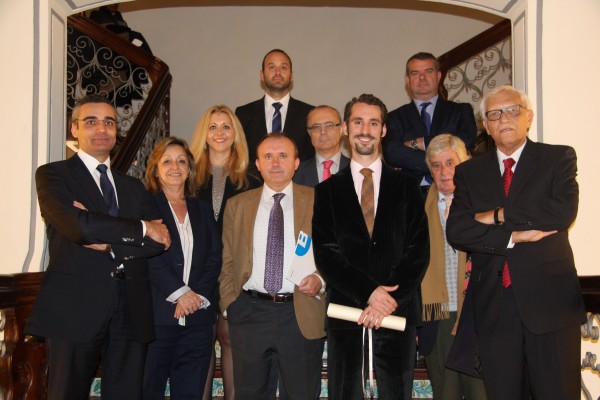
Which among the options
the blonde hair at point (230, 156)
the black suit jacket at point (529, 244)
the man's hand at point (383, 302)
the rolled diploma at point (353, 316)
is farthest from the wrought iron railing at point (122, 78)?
the black suit jacket at point (529, 244)

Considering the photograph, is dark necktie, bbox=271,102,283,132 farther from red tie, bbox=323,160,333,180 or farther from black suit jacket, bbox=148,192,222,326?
black suit jacket, bbox=148,192,222,326

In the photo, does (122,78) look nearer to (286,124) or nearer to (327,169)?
(286,124)

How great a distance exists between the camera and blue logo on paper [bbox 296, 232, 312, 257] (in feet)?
11.8

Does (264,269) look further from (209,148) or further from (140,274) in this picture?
(209,148)

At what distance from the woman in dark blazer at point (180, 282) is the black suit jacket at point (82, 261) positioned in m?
0.33

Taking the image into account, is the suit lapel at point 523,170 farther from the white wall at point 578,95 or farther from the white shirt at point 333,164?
the white shirt at point 333,164

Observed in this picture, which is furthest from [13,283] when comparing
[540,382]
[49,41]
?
[540,382]

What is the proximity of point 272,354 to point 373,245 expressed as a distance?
2.73ft

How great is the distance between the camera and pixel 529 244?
3.11m

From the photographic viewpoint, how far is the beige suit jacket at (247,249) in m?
3.53

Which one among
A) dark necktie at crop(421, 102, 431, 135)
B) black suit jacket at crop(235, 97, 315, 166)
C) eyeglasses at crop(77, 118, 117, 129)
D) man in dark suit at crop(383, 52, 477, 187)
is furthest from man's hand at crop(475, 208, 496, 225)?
black suit jacket at crop(235, 97, 315, 166)

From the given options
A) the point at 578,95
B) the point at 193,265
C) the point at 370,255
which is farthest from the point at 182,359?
the point at 578,95

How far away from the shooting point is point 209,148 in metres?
4.44

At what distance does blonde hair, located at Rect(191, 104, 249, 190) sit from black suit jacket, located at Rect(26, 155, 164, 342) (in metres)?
0.93
